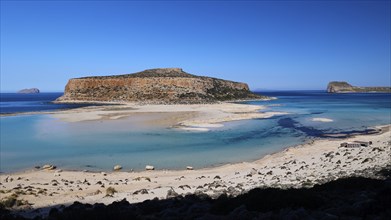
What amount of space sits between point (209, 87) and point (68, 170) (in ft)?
304

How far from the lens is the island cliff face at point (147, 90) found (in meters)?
98.1

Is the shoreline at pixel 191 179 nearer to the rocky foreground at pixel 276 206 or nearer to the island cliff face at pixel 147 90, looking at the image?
the rocky foreground at pixel 276 206

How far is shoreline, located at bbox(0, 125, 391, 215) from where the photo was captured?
1334cm

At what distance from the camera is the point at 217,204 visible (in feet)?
31.6

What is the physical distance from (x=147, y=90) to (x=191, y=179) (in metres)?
86.6

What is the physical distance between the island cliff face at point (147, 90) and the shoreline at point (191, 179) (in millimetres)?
73450

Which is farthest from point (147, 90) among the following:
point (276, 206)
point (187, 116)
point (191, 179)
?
point (276, 206)

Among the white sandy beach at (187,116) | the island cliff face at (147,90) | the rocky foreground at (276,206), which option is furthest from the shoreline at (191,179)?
the island cliff face at (147,90)

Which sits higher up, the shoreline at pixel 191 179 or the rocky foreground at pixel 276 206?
the rocky foreground at pixel 276 206

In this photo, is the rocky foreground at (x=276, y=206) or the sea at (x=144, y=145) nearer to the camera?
the rocky foreground at (x=276, y=206)

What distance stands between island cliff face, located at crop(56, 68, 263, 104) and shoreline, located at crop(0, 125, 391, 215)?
73450mm

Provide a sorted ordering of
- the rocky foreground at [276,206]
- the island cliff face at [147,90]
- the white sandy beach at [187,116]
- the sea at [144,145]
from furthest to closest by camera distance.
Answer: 1. the island cliff face at [147,90]
2. the white sandy beach at [187,116]
3. the sea at [144,145]
4. the rocky foreground at [276,206]

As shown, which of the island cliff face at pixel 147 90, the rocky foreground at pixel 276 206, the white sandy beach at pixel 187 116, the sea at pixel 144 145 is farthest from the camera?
the island cliff face at pixel 147 90

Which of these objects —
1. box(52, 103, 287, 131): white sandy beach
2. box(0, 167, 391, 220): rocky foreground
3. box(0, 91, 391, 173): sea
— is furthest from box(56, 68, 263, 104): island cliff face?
box(0, 167, 391, 220): rocky foreground
